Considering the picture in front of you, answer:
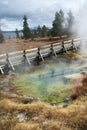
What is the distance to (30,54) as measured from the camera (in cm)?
3438

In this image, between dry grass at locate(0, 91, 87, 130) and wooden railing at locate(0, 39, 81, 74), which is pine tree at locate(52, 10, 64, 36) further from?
dry grass at locate(0, 91, 87, 130)

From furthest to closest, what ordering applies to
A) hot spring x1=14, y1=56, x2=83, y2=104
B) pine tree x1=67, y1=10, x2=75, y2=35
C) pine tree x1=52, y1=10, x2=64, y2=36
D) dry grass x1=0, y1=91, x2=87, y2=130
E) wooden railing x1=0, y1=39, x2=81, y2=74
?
pine tree x1=67, y1=10, x2=75, y2=35 < pine tree x1=52, y1=10, x2=64, y2=36 < wooden railing x1=0, y1=39, x2=81, y2=74 < hot spring x1=14, y1=56, x2=83, y2=104 < dry grass x1=0, y1=91, x2=87, y2=130

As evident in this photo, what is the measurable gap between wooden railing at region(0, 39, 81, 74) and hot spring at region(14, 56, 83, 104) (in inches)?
52.5

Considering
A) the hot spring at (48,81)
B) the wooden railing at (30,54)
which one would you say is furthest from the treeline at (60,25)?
the hot spring at (48,81)

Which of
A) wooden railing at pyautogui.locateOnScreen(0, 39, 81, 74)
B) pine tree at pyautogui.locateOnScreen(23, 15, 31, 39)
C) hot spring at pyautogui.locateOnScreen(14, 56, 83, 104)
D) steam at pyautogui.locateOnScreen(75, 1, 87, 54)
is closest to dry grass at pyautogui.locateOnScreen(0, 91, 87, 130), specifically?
hot spring at pyautogui.locateOnScreen(14, 56, 83, 104)

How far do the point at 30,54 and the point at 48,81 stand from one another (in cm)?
950

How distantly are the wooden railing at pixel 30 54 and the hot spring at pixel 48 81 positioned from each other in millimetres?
1334

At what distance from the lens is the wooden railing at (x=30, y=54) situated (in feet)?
99.8

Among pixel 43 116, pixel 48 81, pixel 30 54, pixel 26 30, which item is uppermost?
pixel 43 116

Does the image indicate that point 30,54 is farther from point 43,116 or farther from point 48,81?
point 43,116

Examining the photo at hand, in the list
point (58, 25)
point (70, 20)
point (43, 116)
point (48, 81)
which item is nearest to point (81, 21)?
point (70, 20)

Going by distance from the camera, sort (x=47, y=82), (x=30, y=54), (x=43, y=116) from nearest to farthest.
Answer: (x=43, y=116), (x=47, y=82), (x=30, y=54)

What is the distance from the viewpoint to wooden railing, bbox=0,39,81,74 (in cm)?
3041

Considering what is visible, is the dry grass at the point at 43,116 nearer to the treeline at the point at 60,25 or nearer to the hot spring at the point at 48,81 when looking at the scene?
the hot spring at the point at 48,81
